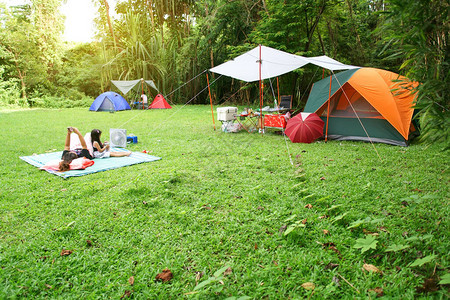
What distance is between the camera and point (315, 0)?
9.98m

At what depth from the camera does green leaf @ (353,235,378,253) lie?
198 cm

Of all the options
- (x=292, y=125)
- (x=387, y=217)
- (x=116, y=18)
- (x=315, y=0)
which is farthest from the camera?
(x=116, y=18)

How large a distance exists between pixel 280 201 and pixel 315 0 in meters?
Result: 9.66

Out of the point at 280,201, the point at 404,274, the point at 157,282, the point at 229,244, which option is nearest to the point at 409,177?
the point at 280,201

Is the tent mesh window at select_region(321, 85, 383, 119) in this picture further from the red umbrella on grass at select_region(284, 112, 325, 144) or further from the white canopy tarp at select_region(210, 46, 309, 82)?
the white canopy tarp at select_region(210, 46, 309, 82)

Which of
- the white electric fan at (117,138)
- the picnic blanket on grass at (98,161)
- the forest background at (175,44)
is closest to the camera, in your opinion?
the picnic blanket on grass at (98,161)

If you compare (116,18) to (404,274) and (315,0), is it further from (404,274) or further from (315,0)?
(404,274)

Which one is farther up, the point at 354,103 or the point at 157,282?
the point at 354,103

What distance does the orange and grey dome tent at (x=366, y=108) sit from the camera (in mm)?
5160

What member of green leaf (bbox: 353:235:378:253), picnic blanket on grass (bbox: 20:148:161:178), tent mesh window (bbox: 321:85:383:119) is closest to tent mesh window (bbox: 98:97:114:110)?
picnic blanket on grass (bbox: 20:148:161:178)

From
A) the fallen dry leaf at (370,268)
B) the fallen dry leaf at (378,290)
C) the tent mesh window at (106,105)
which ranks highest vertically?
the tent mesh window at (106,105)

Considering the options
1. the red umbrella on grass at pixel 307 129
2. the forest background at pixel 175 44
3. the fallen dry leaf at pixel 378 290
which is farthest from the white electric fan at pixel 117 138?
the forest background at pixel 175 44

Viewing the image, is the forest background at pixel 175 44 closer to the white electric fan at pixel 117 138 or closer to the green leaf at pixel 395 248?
the white electric fan at pixel 117 138

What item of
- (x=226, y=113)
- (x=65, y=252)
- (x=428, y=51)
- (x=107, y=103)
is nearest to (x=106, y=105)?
(x=107, y=103)
